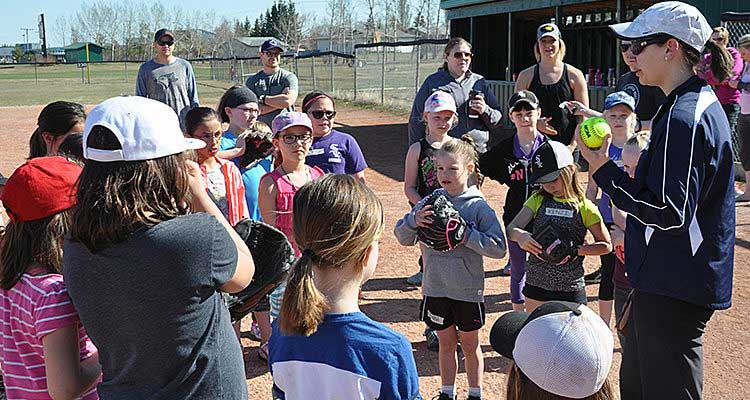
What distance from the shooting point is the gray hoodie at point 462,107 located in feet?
20.5

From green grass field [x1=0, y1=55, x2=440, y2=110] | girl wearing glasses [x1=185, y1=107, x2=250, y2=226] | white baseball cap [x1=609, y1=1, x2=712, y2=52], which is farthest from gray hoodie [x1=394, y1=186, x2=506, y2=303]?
green grass field [x1=0, y1=55, x2=440, y2=110]

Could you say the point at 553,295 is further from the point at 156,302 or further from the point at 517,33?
the point at 517,33

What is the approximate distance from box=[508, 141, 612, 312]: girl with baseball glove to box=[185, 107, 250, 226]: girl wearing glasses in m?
1.81

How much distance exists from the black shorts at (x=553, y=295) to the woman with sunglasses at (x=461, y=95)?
176 cm

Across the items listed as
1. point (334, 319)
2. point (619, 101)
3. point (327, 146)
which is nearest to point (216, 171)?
point (327, 146)

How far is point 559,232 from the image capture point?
4.49m

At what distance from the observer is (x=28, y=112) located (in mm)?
27062

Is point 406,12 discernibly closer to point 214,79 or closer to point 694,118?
point 214,79

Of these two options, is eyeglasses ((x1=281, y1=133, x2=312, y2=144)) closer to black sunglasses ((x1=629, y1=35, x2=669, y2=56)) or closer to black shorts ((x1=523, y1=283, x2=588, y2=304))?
black shorts ((x1=523, y1=283, x2=588, y2=304))

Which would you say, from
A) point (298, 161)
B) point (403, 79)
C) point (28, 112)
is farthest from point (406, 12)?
point (298, 161)

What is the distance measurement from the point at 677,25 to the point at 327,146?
3127 mm

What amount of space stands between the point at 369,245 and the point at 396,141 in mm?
15021

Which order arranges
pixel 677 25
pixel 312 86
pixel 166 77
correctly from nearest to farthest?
pixel 677 25 → pixel 166 77 → pixel 312 86

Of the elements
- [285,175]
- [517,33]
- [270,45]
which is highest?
[517,33]
